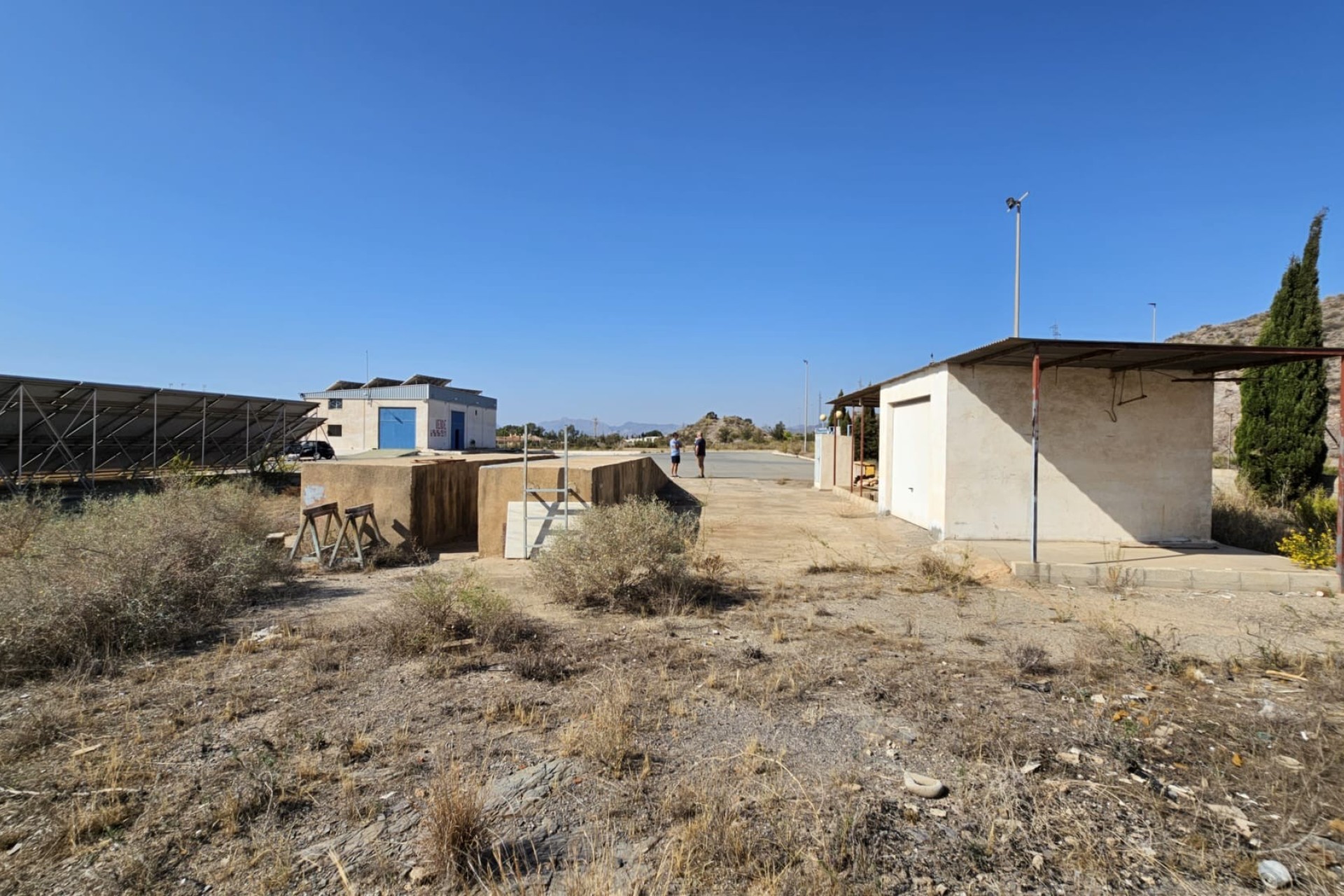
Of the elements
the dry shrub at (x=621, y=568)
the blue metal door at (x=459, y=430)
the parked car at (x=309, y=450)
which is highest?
the blue metal door at (x=459, y=430)

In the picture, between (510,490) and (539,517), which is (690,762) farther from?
(510,490)

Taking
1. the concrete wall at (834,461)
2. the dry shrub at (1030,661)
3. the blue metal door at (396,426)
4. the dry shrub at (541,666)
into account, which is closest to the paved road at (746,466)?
the concrete wall at (834,461)

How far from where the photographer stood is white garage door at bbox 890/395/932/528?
41.9 feet

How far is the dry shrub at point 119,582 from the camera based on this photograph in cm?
507

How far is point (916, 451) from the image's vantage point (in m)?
13.3

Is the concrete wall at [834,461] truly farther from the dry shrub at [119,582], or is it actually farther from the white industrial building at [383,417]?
the white industrial building at [383,417]

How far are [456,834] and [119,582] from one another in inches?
188

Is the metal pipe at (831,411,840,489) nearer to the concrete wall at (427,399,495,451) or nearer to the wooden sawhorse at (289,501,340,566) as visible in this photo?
the wooden sawhorse at (289,501,340,566)

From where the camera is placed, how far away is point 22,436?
679 inches

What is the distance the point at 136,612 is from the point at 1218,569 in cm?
1188

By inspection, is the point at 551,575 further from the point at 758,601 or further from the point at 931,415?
the point at 931,415

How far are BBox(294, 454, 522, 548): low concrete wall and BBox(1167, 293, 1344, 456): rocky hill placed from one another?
2214 centimetres

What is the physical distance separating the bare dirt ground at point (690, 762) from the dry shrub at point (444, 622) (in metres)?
0.09

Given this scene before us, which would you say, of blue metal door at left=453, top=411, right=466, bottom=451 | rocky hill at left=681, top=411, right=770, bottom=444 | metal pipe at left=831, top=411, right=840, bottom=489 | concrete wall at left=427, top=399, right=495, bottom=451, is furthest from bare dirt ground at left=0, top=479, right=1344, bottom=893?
rocky hill at left=681, top=411, right=770, bottom=444
